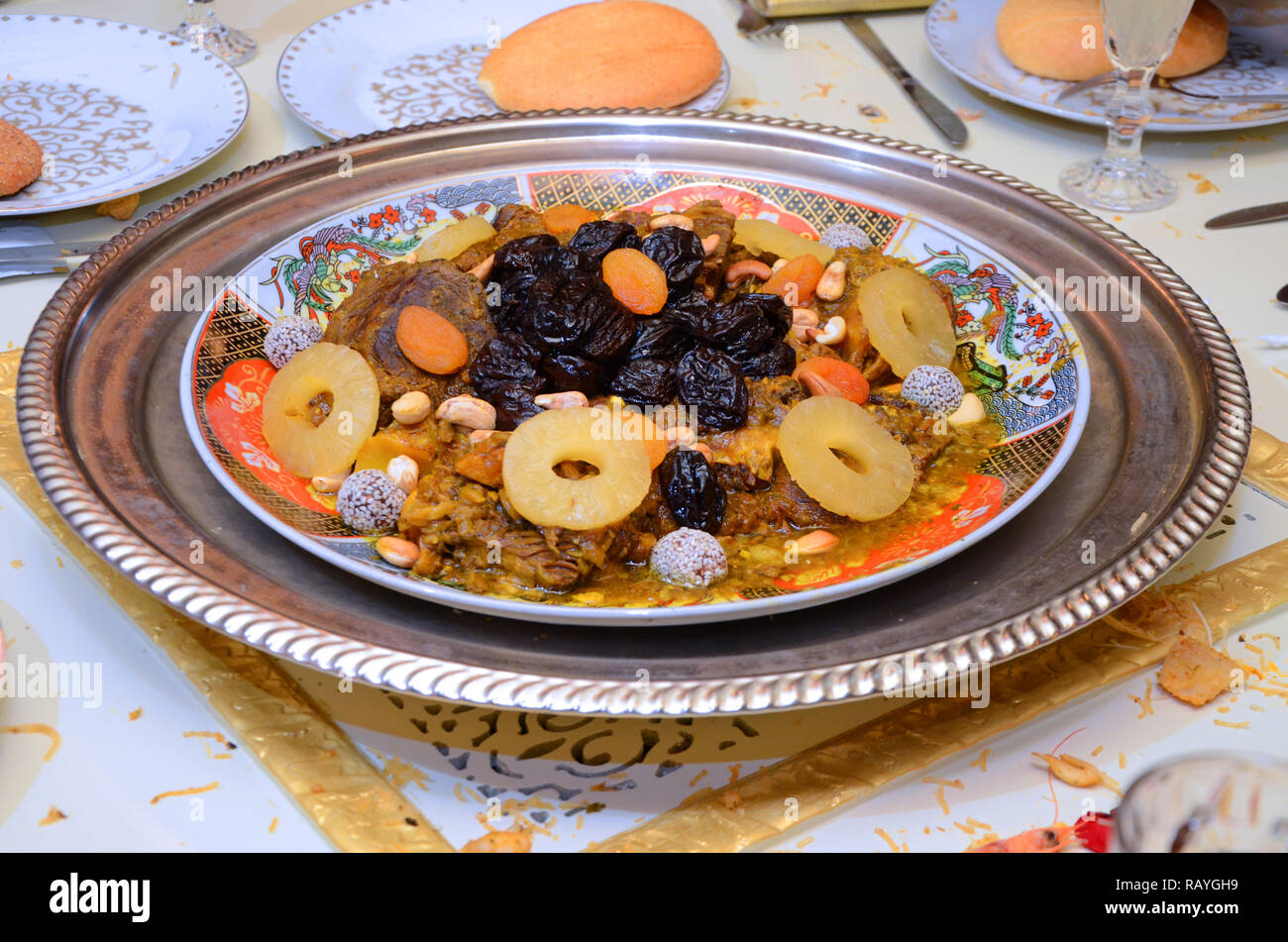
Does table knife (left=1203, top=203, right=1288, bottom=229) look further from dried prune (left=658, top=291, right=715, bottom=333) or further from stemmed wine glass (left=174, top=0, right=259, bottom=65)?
stemmed wine glass (left=174, top=0, right=259, bottom=65)

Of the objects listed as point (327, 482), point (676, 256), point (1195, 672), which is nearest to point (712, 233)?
point (676, 256)

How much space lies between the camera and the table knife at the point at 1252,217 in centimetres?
322

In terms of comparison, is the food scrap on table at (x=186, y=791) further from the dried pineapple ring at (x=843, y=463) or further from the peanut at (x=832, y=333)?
the peanut at (x=832, y=333)

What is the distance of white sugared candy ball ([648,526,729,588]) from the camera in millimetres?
1938

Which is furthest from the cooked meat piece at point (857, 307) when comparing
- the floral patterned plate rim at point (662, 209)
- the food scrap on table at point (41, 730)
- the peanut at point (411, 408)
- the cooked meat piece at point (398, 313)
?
the food scrap on table at point (41, 730)

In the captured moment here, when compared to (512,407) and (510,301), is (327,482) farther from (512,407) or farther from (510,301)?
(510,301)

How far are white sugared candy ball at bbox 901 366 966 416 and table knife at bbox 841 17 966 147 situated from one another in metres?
1.50

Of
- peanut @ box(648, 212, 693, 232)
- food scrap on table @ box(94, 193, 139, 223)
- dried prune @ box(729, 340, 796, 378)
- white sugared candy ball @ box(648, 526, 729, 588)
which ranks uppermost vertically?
food scrap on table @ box(94, 193, 139, 223)

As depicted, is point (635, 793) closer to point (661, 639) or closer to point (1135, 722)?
point (661, 639)

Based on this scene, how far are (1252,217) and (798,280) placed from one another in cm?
152

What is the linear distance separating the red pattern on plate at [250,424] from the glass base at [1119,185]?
2354 mm

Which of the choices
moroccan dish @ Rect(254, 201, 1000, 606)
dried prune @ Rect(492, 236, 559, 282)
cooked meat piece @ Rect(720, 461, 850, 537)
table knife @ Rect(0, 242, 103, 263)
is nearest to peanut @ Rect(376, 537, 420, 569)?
moroccan dish @ Rect(254, 201, 1000, 606)
